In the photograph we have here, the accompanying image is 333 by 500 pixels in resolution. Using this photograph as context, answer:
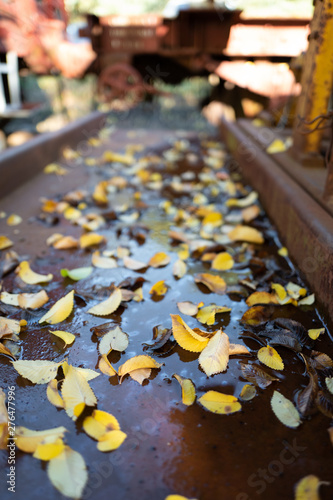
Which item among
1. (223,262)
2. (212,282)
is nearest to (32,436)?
(212,282)

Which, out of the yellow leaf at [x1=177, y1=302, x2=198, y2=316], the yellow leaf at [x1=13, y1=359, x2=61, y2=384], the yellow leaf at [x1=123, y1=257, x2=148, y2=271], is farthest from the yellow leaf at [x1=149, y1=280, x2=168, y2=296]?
the yellow leaf at [x1=13, y1=359, x2=61, y2=384]

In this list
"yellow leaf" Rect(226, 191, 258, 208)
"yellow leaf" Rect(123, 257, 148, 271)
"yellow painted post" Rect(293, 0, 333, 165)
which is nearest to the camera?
"yellow leaf" Rect(123, 257, 148, 271)

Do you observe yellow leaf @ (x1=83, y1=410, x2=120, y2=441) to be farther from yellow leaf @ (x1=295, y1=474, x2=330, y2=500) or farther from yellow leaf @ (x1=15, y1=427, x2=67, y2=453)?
yellow leaf @ (x1=295, y1=474, x2=330, y2=500)

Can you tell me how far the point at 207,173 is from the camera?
12.1 feet

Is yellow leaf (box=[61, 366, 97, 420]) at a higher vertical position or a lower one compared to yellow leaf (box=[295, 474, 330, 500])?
higher

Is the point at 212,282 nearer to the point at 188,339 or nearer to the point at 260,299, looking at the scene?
the point at 260,299

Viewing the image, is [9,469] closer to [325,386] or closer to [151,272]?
[325,386]

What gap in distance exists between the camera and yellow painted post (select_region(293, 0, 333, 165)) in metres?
2.05

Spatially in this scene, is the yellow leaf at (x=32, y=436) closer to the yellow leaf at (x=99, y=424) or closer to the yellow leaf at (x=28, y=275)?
the yellow leaf at (x=99, y=424)

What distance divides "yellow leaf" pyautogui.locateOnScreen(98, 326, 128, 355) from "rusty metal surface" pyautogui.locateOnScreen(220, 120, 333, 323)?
84 cm

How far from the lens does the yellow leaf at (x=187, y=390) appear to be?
1117mm

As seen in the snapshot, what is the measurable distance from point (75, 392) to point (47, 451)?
20 centimetres

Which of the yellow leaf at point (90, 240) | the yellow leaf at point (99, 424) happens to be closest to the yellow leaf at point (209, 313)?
the yellow leaf at point (99, 424)

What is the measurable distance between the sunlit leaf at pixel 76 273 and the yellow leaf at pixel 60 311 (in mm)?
224
